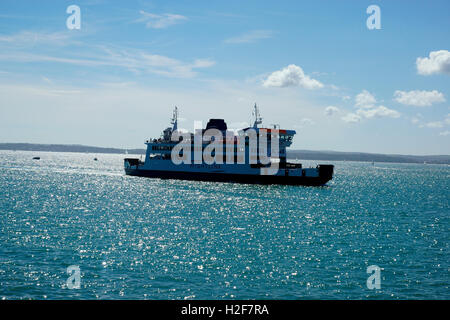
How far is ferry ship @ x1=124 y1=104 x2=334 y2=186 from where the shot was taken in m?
66.3

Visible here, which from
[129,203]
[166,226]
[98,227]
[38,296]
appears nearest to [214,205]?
[129,203]

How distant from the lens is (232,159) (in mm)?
70188

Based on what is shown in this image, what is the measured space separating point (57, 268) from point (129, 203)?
2605 cm
